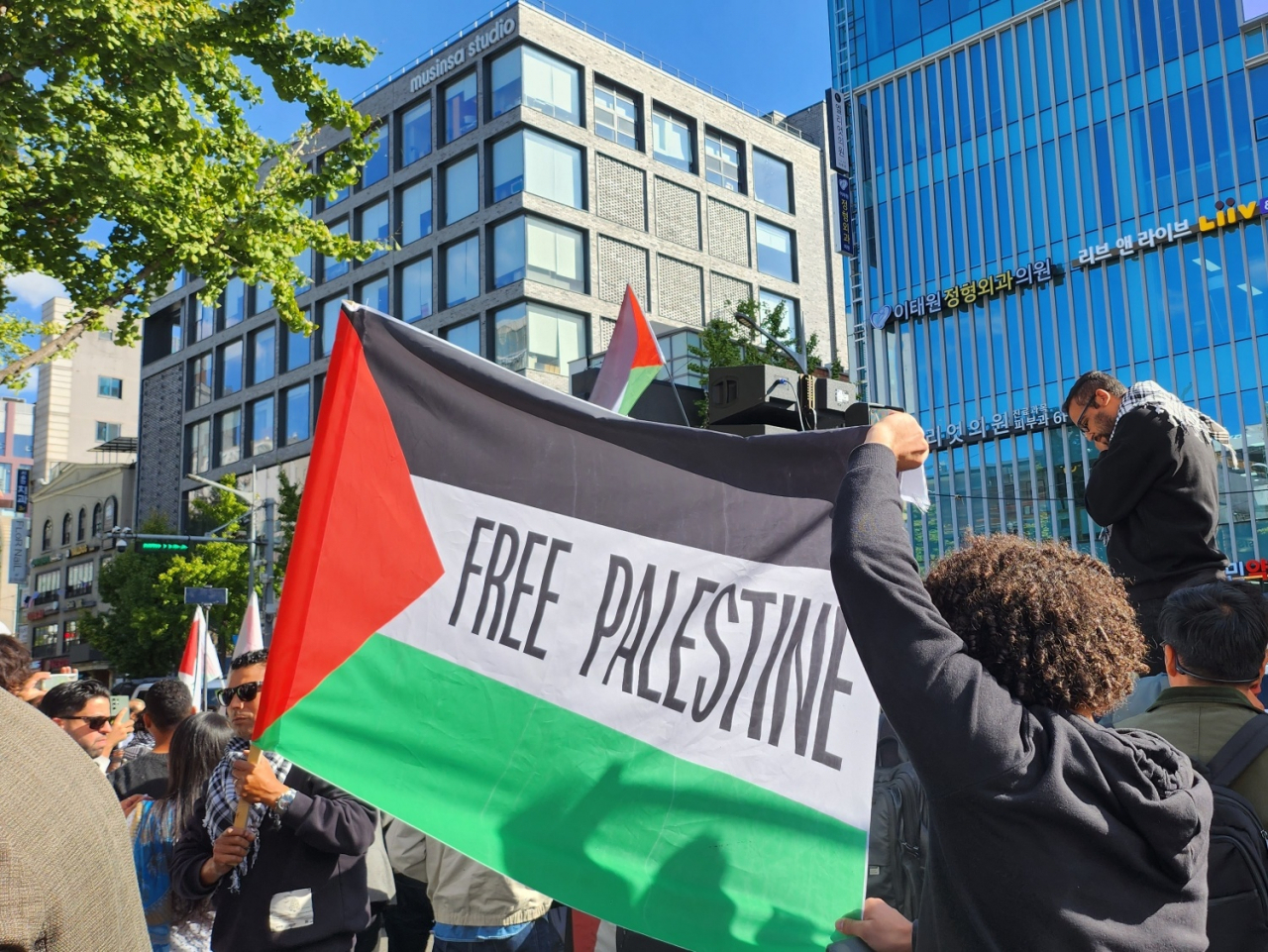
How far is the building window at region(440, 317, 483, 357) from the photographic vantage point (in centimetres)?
3997

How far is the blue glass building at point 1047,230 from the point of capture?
37000mm

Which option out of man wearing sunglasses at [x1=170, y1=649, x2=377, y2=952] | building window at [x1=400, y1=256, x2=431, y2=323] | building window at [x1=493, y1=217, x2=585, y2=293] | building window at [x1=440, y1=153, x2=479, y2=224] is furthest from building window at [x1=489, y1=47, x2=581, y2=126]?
man wearing sunglasses at [x1=170, y1=649, x2=377, y2=952]

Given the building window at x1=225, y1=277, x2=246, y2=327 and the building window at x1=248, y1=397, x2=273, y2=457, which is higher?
the building window at x1=225, y1=277, x2=246, y2=327

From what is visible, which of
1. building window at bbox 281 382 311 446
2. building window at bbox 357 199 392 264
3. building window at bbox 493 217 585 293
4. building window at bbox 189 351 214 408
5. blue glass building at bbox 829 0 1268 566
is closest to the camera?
blue glass building at bbox 829 0 1268 566

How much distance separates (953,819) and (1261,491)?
3890 centimetres

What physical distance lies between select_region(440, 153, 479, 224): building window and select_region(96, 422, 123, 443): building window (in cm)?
5021

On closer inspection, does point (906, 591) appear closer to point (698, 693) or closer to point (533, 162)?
point (698, 693)

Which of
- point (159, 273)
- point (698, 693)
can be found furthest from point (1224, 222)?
point (698, 693)

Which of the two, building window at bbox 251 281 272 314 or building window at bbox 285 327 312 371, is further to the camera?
building window at bbox 251 281 272 314

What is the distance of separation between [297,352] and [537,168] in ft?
48.0

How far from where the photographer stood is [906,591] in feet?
6.24

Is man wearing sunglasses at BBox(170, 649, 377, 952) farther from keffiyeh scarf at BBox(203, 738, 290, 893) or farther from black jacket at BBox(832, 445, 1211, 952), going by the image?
black jacket at BBox(832, 445, 1211, 952)

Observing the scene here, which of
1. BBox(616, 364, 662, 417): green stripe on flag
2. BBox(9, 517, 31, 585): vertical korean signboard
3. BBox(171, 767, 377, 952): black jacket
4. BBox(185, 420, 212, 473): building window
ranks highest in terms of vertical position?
BBox(185, 420, 212, 473): building window

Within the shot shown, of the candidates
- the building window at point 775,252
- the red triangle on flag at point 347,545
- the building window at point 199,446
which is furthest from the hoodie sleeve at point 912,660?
the building window at point 199,446
